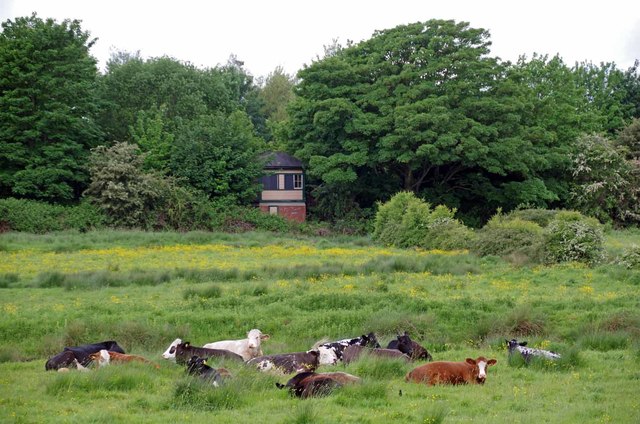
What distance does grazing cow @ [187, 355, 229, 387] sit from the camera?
40.3 feet

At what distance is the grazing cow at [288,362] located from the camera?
14414mm

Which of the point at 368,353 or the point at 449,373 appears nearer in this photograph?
the point at 449,373

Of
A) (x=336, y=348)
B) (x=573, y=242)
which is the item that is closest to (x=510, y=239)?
(x=573, y=242)

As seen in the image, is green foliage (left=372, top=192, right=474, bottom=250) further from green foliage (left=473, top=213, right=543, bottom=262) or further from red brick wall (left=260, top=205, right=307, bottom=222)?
red brick wall (left=260, top=205, right=307, bottom=222)

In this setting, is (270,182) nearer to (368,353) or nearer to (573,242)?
(573,242)

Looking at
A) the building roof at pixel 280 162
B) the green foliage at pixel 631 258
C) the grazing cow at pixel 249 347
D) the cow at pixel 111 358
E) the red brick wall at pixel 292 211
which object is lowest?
the grazing cow at pixel 249 347

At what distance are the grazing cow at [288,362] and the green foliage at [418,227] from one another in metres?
24.5

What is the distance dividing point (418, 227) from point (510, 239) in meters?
7.34

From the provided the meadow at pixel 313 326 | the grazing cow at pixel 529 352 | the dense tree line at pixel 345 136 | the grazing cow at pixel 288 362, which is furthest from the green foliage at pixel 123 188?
the grazing cow at pixel 529 352

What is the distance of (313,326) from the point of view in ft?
63.9

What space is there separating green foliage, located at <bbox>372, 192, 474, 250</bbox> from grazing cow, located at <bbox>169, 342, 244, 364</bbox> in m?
24.2

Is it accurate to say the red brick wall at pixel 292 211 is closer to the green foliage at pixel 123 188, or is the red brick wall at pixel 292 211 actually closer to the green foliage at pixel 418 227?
the green foliage at pixel 123 188

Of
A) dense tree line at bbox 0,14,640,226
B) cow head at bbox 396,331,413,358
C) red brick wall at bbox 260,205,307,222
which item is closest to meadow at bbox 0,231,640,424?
cow head at bbox 396,331,413,358

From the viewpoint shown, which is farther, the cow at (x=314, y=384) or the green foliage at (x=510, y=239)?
the green foliage at (x=510, y=239)
